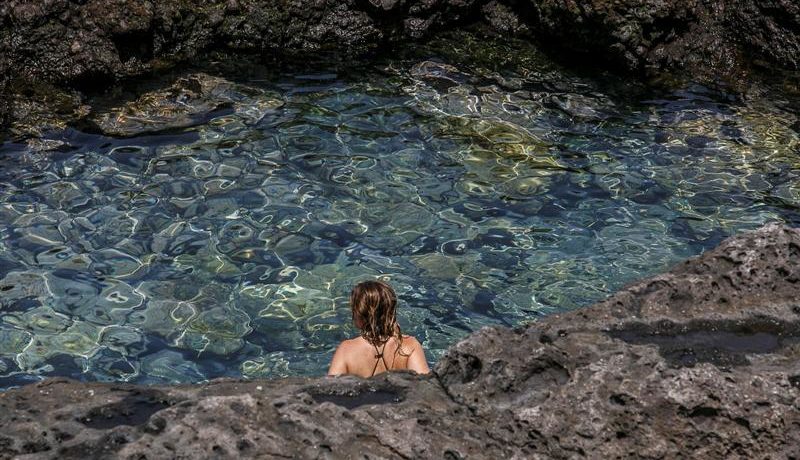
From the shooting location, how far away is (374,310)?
568 cm

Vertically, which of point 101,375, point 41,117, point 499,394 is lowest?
point 101,375

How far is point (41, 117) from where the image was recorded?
9250 mm

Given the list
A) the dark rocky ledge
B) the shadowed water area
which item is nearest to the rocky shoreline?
the shadowed water area

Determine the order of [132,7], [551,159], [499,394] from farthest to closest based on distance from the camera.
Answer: [132,7], [551,159], [499,394]

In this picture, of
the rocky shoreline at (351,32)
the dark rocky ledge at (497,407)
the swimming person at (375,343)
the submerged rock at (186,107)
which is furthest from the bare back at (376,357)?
the rocky shoreline at (351,32)

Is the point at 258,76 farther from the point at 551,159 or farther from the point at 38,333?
the point at 38,333

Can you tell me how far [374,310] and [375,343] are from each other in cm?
23

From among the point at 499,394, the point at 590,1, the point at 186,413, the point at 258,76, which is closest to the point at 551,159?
the point at 590,1

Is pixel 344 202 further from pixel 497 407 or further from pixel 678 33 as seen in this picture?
pixel 678 33

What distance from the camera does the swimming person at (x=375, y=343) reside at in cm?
568

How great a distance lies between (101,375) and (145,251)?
4.81 feet

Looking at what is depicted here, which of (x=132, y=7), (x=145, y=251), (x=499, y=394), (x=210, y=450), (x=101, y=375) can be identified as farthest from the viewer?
(x=132, y=7)

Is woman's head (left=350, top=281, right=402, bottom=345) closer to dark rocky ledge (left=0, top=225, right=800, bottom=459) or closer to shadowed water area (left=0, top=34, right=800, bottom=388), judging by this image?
shadowed water area (left=0, top=34, right=800, bottom=388)

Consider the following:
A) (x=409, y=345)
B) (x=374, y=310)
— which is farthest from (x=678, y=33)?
(x=374, y=310)
